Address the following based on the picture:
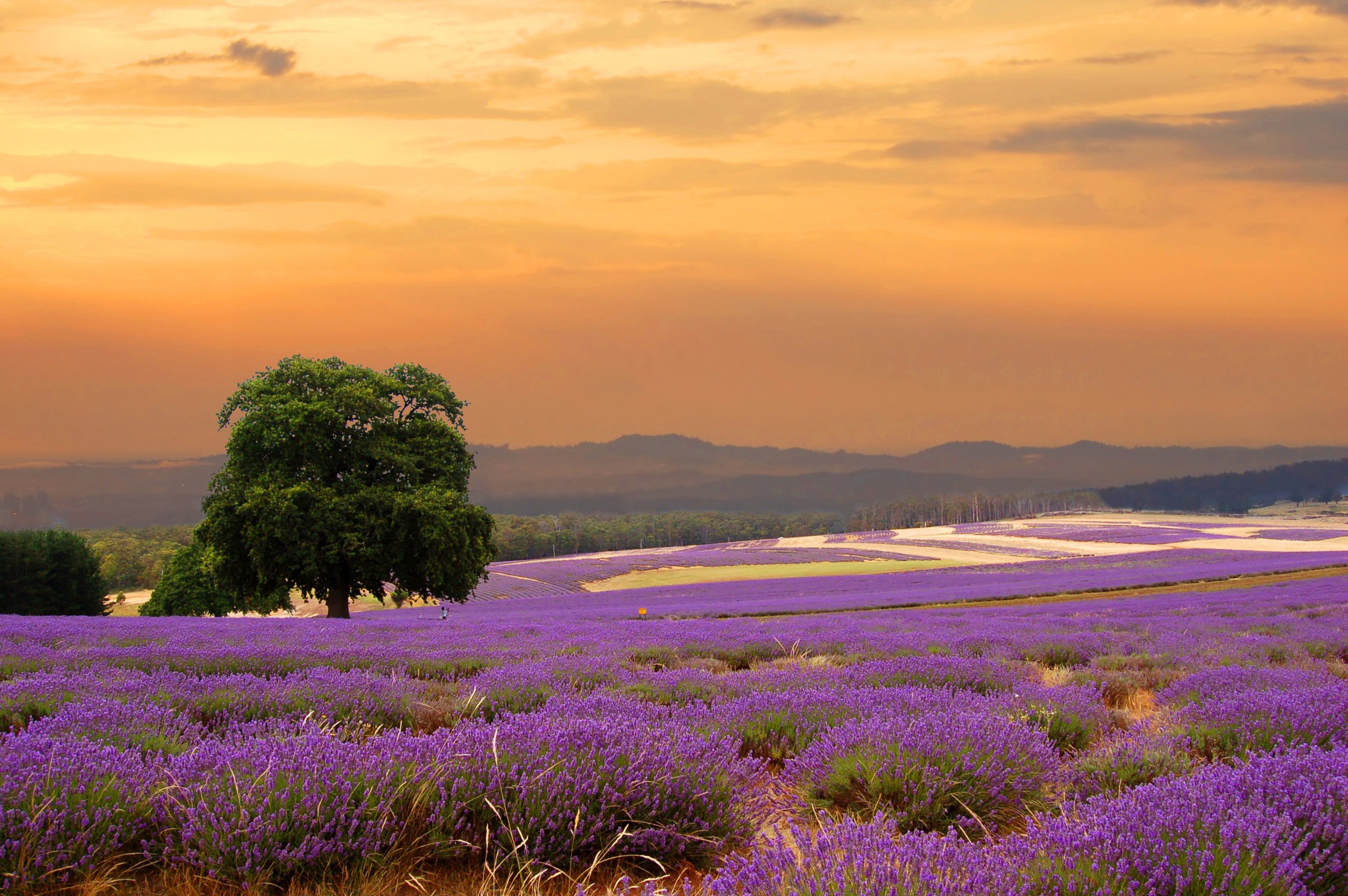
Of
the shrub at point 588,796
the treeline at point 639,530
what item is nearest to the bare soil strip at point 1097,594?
the shrub at point 588,796

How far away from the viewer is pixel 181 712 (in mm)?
4648

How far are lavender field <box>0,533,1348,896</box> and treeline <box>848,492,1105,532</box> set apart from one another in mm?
162669

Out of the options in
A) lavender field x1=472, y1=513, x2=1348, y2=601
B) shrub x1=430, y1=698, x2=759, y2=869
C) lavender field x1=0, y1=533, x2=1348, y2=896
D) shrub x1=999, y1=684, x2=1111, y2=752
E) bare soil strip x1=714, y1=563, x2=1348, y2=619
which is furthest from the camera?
lavender field x1=472, y1=513, x2=1348, y2=601

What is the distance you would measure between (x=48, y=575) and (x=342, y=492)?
124ft

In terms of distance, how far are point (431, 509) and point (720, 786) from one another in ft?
66.7

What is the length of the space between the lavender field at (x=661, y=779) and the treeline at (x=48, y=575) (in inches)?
2006

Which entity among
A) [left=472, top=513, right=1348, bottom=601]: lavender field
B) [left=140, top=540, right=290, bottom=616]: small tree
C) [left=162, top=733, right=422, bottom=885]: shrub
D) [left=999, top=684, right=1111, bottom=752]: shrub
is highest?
[left=162, top=733, right=422, bottom=885]: shrub

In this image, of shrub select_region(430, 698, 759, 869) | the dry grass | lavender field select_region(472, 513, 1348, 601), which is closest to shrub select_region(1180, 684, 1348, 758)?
shrub select_region(430, 698, 759, 869)

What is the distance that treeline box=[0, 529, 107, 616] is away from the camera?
46594 millimetres

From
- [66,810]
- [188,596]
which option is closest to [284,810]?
[66,810]

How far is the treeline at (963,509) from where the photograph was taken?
168 m

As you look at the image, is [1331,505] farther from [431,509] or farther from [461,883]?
[461,883]

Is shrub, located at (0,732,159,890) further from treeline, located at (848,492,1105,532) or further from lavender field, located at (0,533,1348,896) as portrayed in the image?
treeline, located at (848,492,1105,532)

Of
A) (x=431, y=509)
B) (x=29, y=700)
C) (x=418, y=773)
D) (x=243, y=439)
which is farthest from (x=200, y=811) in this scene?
(x=243, y=439)
